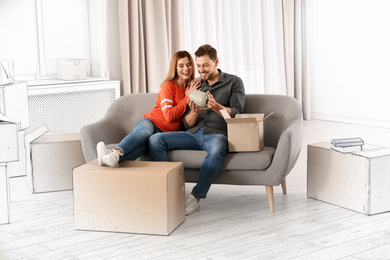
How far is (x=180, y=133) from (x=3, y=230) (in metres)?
1.18

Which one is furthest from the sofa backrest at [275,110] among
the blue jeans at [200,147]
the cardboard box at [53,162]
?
the cardboard box at [53,162]

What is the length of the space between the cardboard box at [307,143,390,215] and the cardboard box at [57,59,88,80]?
2.36 m

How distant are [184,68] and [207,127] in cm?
42

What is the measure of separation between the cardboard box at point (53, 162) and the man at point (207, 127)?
808 millimetres

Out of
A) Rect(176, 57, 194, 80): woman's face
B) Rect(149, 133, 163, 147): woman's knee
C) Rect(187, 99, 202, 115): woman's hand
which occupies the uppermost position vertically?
Rect(176, 57, 194, 80): woman's face

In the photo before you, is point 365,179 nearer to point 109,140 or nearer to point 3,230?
point 109,140

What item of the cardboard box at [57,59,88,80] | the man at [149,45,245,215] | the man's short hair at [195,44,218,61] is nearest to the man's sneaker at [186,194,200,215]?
the man at [149,45,245,215]

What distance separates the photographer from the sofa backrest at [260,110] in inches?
148

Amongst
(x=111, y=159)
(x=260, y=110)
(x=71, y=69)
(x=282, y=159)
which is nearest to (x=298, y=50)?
(x=71, y=69)

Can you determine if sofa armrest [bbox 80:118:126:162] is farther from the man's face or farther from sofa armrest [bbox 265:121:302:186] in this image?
sofa armrest [bbox 265:121:302:186]

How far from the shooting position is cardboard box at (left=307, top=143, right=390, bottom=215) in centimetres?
334

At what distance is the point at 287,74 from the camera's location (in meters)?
6.94

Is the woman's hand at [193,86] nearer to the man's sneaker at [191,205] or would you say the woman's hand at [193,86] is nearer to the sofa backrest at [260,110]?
the sofa backrest at [260,110]


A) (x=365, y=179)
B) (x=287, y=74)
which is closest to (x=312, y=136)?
(x=287, y=74)
